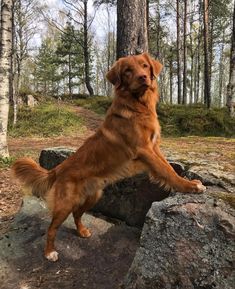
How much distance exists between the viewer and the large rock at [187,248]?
9.97 feet

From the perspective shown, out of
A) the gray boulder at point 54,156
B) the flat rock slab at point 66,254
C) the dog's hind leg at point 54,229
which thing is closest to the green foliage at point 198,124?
the gray boulder at point 54,156

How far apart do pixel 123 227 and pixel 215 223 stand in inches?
78.7

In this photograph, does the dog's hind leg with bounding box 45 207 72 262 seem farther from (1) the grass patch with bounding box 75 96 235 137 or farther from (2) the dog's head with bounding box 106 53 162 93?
(1) the grass patch with bounding box 75 96 235 137

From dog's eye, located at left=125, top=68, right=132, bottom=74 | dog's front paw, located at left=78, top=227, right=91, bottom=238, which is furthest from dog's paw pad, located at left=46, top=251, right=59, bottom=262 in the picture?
dog's eye, located at left=125, top=68, right=132, bottom=74

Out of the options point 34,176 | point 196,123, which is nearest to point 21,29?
point 196,123

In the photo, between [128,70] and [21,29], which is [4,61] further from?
[21,29]

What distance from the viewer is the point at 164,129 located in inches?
543

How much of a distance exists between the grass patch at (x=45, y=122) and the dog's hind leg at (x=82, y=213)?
9.84 meters

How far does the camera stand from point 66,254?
4.42 meters

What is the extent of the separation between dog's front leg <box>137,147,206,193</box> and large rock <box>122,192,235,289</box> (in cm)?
24

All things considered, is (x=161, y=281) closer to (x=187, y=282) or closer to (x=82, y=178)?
(x=187, y=282)

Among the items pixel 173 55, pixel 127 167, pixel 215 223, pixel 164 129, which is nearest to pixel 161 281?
pixel 215 223

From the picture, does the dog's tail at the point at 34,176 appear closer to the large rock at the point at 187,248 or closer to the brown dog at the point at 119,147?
the brown dog at the point at 119,147

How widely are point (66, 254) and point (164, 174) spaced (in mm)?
1629
